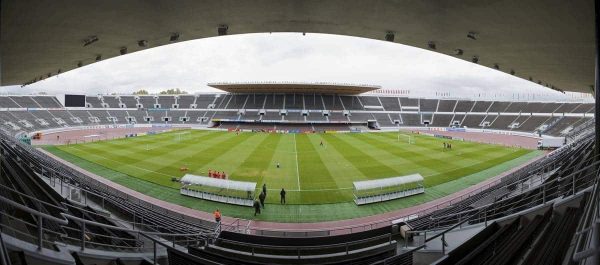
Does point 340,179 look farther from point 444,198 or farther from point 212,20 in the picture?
point 212,20

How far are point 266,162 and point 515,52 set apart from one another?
21.4 metres

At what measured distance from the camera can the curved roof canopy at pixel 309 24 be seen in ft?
17.0

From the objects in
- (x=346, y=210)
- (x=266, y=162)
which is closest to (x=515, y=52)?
(x=346, y=210)

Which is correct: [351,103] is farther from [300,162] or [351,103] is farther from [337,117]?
[300,162]

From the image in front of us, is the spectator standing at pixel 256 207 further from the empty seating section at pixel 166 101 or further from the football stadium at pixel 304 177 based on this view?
the empty seating section at pixel 166 101

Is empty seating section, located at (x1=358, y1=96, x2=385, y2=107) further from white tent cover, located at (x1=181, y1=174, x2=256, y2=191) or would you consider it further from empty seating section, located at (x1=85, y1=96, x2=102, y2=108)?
empty seating section, located at (x1=85, y1=96, x2=102, y2=108)

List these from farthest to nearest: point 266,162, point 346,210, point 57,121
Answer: point 57,121
point 266,162
point 346,210

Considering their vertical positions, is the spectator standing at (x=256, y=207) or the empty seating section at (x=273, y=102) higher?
the empty seating section at (x=273, y=102)

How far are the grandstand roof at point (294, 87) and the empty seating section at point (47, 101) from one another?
1323 inches

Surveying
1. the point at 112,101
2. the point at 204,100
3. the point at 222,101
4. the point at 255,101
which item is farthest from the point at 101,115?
the point at 255,101

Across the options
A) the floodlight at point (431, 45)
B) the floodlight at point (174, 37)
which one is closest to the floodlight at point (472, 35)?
the floodlight at point (431, 45)

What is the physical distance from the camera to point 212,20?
649 cm

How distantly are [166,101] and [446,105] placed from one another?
71.7 metres

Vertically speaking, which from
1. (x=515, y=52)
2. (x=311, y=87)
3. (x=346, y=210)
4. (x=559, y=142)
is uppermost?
(x=311, y=87)
